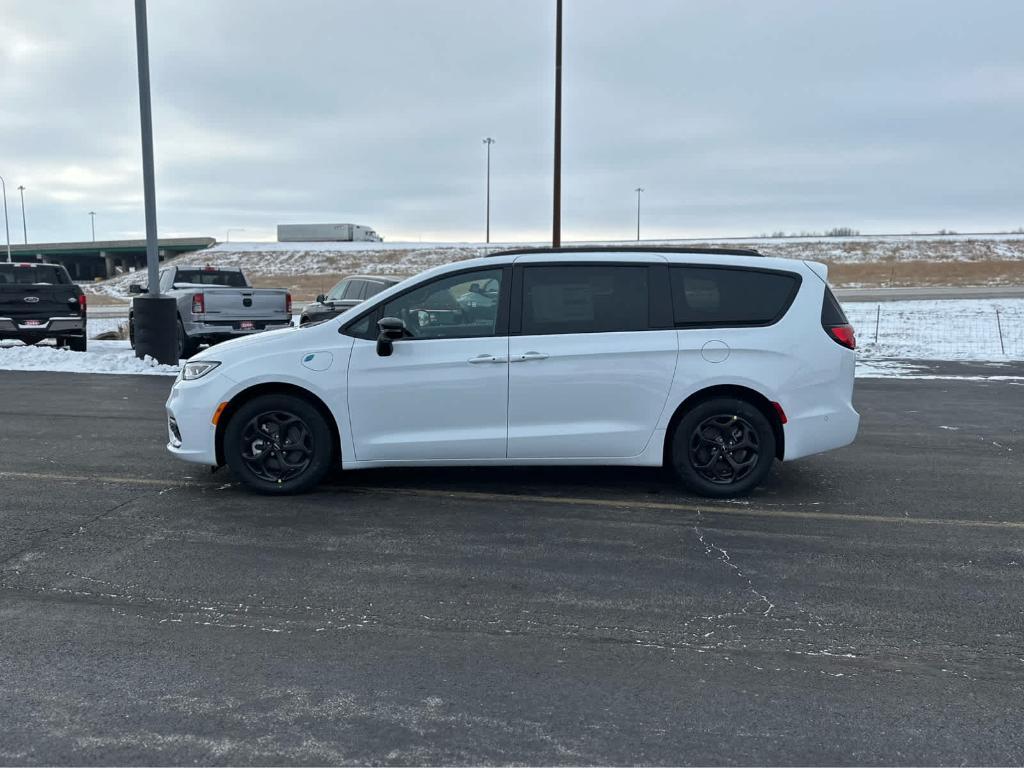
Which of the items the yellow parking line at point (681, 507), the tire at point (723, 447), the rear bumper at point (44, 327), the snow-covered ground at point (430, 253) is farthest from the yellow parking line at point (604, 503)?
the snow-covered ground at point (430, 253)

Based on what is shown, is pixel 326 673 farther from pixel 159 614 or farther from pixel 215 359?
pixel 215 359

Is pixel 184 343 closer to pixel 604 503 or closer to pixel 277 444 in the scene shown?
pixel 277 444

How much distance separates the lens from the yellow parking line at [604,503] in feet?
19.7

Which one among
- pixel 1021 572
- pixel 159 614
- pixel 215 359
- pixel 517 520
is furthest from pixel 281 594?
pixel 1021 572

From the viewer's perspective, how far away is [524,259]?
6.54m

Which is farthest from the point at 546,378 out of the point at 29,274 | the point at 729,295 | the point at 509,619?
the point at 29,274

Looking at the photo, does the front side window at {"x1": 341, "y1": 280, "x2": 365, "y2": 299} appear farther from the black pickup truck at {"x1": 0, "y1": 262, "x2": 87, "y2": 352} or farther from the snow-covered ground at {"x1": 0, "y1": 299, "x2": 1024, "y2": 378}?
the black pickup truck at {"x1": 0, "y1": 262, "x2": 87, "y2": 352}

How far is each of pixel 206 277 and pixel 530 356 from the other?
48.4ft

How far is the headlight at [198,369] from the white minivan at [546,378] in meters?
0.02

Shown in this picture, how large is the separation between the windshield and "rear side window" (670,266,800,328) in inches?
563

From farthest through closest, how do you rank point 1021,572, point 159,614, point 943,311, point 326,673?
point 943,311, point 1021,572, point 159,614, point 326,673

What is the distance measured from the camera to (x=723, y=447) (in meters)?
6.46

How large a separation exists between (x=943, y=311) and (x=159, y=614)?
2839 centimetres

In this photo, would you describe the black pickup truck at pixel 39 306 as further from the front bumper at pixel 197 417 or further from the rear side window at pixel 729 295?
the rear side window at pixel 729 295
